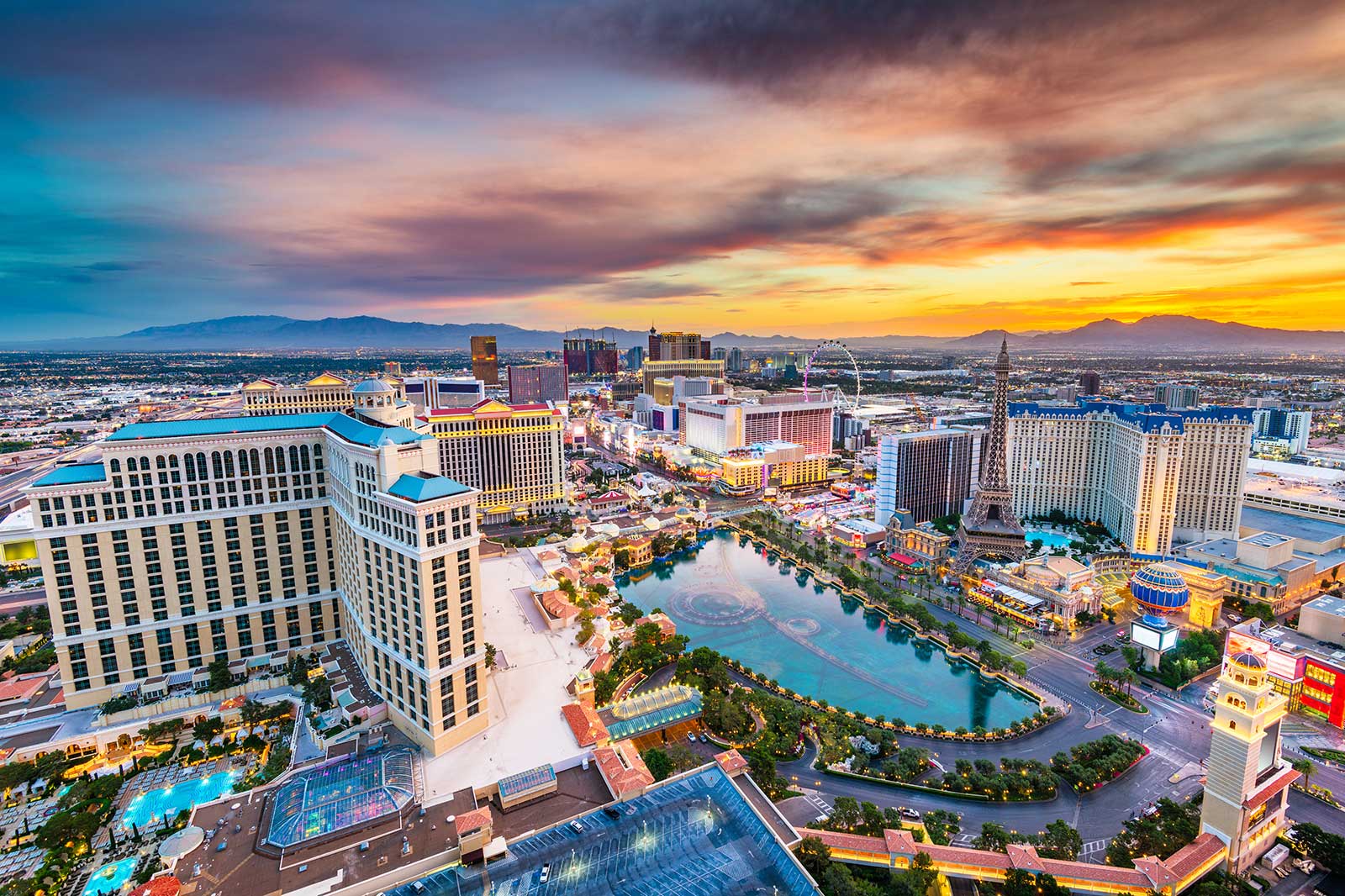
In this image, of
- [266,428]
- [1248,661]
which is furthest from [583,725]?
[1248,661]

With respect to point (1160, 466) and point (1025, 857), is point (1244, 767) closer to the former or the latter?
point (1025, 857)

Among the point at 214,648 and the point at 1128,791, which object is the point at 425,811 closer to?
the point at 214,648

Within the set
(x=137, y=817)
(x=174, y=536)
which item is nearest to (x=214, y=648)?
(x=174, y=536)

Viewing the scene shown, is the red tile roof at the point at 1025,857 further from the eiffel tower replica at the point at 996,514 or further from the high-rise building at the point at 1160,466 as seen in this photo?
the high-rise building at the point at 1160,466

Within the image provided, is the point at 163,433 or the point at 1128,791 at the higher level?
the point at 163,433

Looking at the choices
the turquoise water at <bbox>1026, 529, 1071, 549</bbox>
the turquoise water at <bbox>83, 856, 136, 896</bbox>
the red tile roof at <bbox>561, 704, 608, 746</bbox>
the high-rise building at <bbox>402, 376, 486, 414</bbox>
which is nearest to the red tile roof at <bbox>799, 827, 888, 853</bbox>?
the red tile roof at <bbox>561, 704, 608, 746</bbox>

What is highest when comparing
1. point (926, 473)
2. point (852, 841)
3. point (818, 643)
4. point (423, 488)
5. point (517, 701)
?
point (423, 488)

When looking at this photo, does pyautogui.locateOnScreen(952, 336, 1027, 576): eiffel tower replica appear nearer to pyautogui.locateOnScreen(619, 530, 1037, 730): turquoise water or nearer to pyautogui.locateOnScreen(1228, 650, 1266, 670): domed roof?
pyautogui.locateOnScreen(619, 530, 1037, 730): turquoise water
